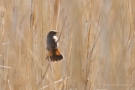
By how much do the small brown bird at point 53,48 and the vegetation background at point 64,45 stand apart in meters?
0.03

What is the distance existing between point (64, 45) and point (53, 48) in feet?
0.22

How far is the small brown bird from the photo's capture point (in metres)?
1.31

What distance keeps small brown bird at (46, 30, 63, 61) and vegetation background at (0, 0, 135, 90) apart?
0.03 metres

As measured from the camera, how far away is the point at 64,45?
4.66 feet

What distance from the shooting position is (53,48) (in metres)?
1.37

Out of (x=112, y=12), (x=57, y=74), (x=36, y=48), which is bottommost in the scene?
(x=57, y=74)

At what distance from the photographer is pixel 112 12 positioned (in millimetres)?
1481

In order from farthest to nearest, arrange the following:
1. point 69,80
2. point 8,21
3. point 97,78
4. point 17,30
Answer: point 8,21 → point 17,30 → point 97,78 → point 69,80

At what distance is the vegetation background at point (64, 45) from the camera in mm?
1262

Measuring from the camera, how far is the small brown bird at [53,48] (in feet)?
4.30

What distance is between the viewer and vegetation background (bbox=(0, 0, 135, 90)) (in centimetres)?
126

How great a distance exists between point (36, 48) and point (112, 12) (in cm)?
34

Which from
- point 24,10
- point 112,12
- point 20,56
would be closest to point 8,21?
point 24,10

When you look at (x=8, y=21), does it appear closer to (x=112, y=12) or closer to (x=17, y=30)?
(x=17, y=30)
